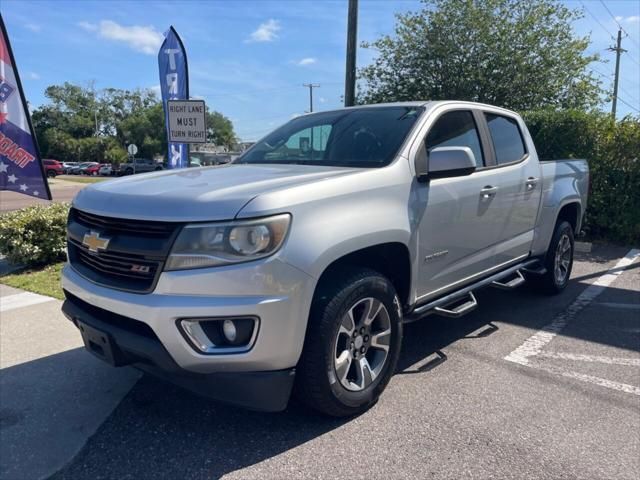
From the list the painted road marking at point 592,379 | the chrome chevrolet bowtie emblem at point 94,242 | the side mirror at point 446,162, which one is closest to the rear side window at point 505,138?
the side mirror at point 446,162

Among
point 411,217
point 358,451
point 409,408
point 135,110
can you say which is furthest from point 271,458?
point 135,110

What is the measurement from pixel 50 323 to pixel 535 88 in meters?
15.8

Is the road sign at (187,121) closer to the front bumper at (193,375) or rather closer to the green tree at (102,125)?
the front bumper at (193,375)

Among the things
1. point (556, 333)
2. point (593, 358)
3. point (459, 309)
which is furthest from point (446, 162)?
point (556, 333)

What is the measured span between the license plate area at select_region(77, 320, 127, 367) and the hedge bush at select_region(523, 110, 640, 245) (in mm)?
8638

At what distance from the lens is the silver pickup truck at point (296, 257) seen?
7.72ft

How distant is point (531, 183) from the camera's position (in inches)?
180

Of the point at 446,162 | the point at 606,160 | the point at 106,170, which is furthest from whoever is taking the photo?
the point at 106,170

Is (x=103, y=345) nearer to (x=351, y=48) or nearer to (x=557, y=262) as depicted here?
(x=557, y=262)

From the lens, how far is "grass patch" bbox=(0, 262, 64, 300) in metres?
5.73

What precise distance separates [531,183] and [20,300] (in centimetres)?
538

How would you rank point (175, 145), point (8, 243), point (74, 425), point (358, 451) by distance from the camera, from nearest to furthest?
point (358, 451) → point (74, 425) → point (8, 243) → point (175, 145)

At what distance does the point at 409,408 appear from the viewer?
3.13 metres

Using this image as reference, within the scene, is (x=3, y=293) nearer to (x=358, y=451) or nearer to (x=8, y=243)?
(x=8, y=243)
